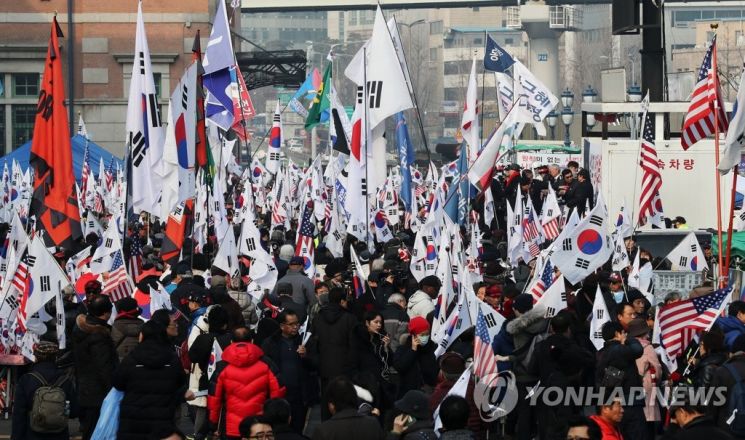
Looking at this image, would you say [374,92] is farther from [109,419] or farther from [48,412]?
[48,412]

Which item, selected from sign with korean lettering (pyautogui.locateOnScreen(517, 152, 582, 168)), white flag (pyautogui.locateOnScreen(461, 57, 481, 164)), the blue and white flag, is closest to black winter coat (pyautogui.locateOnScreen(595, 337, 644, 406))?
the blue and white flag

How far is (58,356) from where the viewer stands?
12.3 m

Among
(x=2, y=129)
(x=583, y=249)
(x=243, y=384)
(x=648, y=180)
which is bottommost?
(x=243, y=384)

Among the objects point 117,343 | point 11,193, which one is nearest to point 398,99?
point 117,343

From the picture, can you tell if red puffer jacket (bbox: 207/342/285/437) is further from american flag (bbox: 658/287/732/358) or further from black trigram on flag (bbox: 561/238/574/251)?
black trigram on flag (bbox: 561/238/574/251)

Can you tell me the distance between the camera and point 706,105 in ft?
57.7

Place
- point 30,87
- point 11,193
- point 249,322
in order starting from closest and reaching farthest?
point 249,322
point 11,193
point 30,87

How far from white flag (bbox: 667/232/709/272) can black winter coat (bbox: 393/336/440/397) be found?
18.9ft

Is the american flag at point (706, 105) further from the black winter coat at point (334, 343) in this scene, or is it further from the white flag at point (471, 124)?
the black winter coat at point (334, 343)

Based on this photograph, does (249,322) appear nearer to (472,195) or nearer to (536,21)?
(472,195)

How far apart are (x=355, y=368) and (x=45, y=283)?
2.89 meters

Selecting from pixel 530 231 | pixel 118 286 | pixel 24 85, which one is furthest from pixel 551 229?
pixel 24 85

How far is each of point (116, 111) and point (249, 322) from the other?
3700cm

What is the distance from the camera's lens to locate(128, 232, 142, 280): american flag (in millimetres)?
18562
